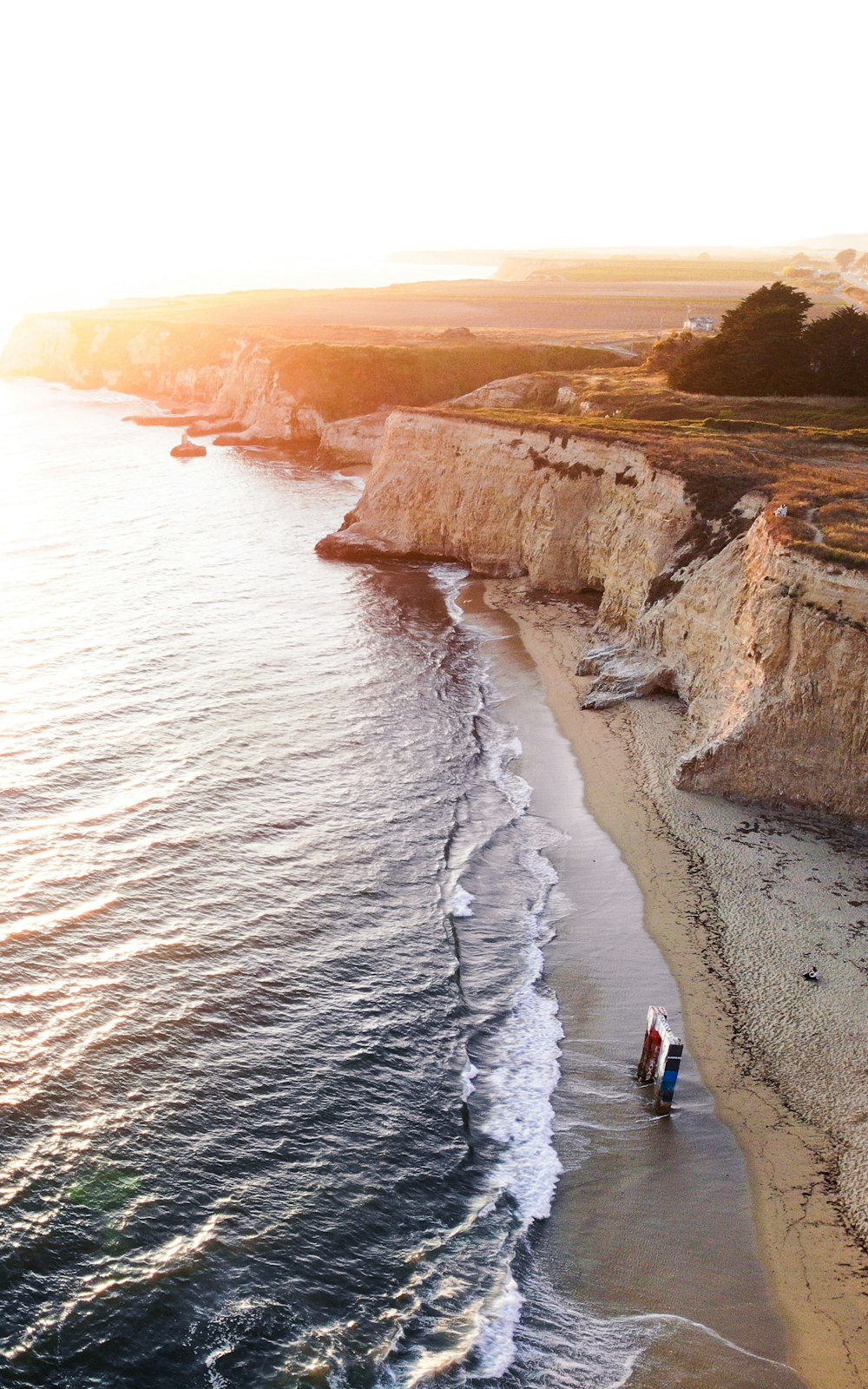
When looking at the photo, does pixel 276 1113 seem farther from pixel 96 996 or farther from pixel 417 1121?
pixel 96 996

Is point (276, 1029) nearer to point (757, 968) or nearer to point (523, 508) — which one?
point (757, 968)

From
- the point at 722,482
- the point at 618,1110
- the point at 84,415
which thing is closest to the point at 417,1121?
the point at 618,1110

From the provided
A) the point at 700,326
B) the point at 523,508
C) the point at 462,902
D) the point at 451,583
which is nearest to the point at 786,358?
the point at 523,508

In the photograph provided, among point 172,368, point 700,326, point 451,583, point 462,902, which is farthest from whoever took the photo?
point 172,368

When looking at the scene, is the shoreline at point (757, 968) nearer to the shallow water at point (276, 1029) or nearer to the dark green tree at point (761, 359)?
the shallow water at point (276, 1029)

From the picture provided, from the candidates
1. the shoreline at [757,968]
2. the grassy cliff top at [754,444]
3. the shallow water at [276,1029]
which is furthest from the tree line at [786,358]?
the shoreline at [757,968]

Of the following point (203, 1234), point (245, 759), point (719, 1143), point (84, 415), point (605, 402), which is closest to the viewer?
point (203, 1234)
